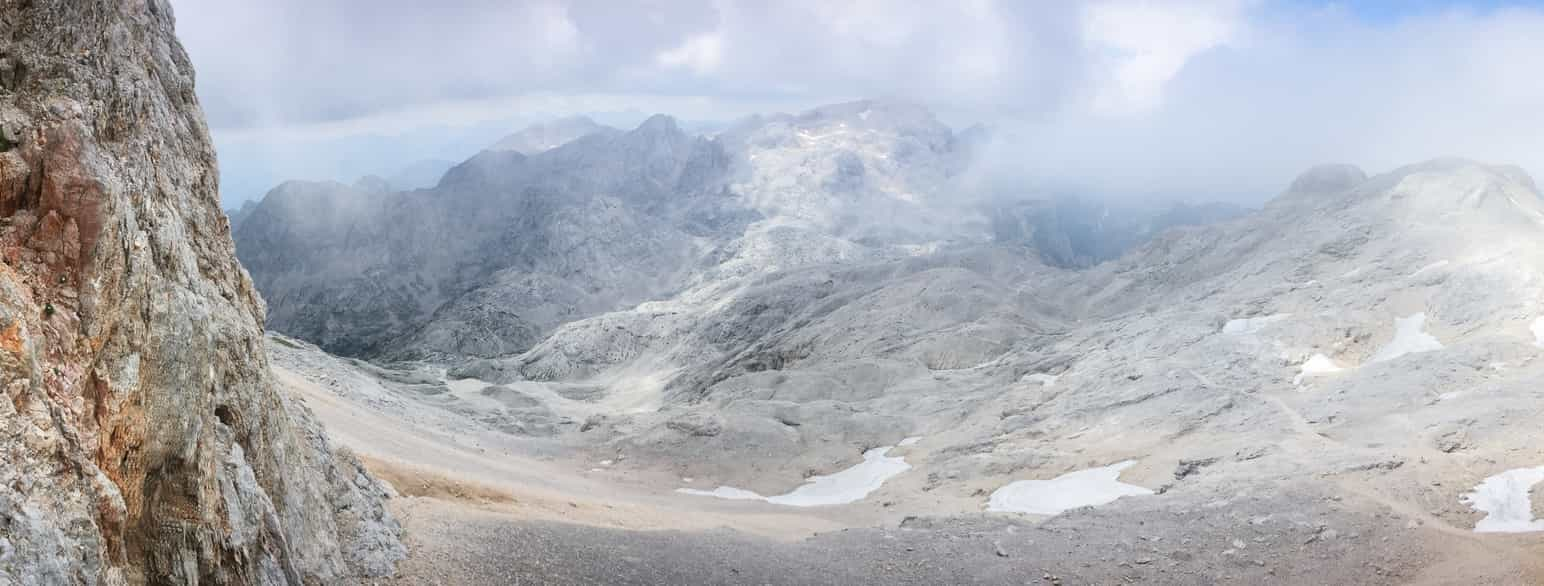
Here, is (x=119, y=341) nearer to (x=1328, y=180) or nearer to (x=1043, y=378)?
(x=1043, y=378)

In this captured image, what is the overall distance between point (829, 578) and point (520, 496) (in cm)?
1738

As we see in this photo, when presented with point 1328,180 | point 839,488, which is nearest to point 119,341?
point 839,488

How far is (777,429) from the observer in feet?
239

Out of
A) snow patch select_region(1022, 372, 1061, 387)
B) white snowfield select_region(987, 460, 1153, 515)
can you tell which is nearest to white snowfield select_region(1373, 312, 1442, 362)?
snow patch select_region(1022, 372, 1061, 387)

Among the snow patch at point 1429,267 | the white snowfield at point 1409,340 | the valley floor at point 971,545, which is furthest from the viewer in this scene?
the snow patch at point 1429,267

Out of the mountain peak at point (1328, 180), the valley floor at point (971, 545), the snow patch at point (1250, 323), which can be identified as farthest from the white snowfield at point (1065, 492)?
the mountain peak at point (1328, 180)

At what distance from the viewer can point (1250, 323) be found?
3177 inches

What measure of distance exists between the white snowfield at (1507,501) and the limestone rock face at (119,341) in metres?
38.4

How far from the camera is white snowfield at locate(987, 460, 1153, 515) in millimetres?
46281

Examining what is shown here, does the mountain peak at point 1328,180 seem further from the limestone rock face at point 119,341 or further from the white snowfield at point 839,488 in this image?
the limestone rock face at point 119,341

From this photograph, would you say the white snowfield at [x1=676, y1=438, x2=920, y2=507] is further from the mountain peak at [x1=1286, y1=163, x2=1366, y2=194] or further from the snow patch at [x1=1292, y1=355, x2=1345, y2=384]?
the mountain peak at [x1=1286, y1=163, x2=1366, y2=194]


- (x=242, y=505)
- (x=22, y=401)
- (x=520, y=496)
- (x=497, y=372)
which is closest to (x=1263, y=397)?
(x=520, y=496)

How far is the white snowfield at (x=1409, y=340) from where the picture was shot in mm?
64875

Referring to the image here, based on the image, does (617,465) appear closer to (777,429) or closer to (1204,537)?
(777,429)
